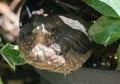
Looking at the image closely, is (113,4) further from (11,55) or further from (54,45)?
(11,55)

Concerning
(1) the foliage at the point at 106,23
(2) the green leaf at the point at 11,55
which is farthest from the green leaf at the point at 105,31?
(2) the green leaf at the point at 11,55

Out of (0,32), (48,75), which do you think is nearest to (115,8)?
(48,75)

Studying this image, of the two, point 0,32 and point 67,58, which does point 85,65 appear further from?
point 0,32

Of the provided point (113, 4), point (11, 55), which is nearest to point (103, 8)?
point (113, 4)

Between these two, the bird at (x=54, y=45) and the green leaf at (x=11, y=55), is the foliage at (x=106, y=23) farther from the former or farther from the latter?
the green leaf at (x=11, y=55)

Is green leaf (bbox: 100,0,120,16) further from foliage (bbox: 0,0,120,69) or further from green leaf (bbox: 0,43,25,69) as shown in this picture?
green leaf (bbox: 0,43,25,69)

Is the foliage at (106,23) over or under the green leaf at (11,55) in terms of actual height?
over
